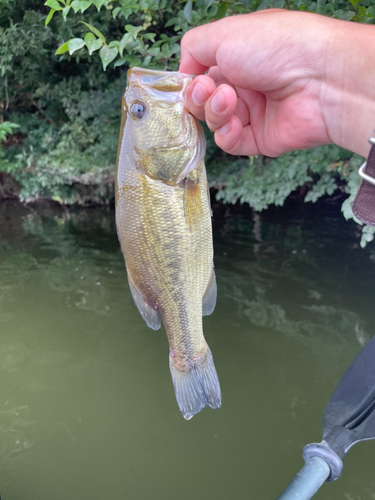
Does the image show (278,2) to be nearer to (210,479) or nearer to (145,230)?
(145,230)

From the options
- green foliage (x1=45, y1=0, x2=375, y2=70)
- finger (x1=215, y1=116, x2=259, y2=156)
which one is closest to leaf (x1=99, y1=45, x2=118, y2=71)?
green foliage (x1=45, y1=0, x2=375, y2=70)

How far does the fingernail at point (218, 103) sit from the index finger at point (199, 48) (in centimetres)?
26

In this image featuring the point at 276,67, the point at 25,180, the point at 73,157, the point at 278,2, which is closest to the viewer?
the point at 276,67

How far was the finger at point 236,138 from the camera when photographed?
1.57 metres

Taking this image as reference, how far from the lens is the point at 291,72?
4.69 ft

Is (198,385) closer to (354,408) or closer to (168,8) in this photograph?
(354,408)

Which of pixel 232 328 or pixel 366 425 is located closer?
pixel 366 425

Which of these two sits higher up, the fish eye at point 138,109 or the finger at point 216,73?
the finger at point 216,73

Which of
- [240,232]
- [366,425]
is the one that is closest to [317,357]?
[366,425]

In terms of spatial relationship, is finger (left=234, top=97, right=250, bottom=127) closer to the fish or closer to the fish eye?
the fish

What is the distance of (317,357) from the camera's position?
4.24 metres

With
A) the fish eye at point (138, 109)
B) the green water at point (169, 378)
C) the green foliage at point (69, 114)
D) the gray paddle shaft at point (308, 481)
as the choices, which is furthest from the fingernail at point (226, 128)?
the green foliage at point (69, 114)

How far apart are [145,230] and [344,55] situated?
0.92m

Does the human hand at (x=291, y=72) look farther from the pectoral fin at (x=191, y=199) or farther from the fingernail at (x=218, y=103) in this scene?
the pectoral fin at (x=191, y=199)
